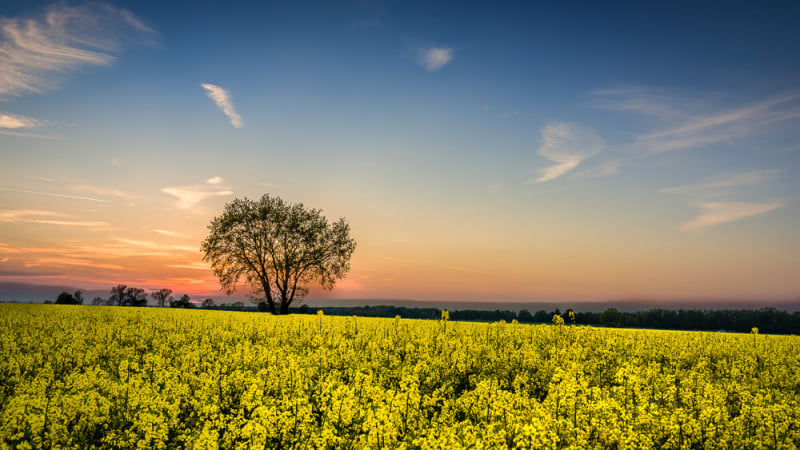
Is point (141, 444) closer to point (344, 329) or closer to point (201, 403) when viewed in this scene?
point (201, 403)

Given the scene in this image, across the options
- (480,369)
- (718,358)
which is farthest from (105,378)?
(718,358)

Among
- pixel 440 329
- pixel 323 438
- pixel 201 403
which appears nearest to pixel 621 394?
pixel 323 438

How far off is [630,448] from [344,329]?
15576 millimetres

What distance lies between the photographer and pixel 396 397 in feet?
23.6

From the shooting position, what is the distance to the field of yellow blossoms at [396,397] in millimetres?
6441

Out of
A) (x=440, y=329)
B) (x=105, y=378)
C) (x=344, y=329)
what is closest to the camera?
(x=105, y=378)

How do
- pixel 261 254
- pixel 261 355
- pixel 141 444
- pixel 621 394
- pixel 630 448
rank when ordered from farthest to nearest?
pixel 261 254 < pixel 261 355 < pixel 621 394 < pixel 141 444 < pixel 630 448

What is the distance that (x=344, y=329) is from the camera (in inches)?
797

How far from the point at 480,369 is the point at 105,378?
979cm

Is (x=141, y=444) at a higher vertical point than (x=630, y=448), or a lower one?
lower

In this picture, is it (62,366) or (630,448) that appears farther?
(62,366)

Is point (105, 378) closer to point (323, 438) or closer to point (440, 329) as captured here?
point (323, 438)

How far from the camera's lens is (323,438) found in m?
6.11

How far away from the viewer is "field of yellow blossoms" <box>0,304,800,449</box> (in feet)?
21.1
